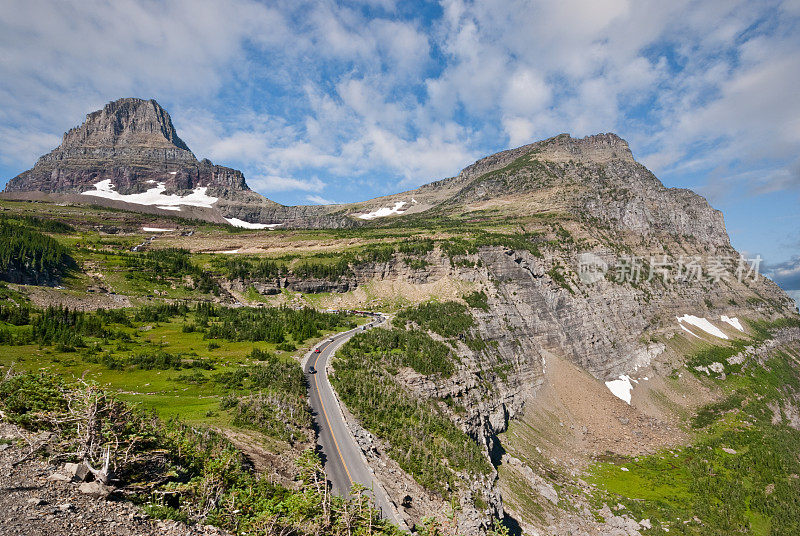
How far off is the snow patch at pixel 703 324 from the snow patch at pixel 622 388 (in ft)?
160

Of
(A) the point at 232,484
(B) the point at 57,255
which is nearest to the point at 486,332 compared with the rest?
(A) the point at 232,484

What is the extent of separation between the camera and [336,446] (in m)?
29.2

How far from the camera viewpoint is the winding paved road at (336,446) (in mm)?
24750

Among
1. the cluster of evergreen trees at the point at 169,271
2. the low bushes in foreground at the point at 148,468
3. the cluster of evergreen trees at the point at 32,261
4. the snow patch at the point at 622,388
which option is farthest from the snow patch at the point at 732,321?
the cluster of evergreen trees at the point at 32,261

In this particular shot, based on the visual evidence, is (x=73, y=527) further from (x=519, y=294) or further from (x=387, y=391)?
(x=519, y=294)

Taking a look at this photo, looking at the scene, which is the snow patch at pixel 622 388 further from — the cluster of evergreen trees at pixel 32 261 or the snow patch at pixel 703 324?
the cluster of evergreen trees at pixel 32 261

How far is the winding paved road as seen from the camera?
81.2ft

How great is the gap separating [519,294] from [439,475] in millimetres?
67149

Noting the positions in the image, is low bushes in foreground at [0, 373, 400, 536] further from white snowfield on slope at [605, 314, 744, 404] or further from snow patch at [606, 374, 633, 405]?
white snowfield on slope at [605, 314, 744, 404]

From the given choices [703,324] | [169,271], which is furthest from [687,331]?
[169,271]

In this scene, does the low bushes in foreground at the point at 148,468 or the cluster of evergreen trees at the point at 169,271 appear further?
the cluster of evergreen trees at the point at 169,271

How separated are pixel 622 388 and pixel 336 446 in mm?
86651

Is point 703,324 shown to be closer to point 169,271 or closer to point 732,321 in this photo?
point 732,321

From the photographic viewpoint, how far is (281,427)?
27828 millimetres
